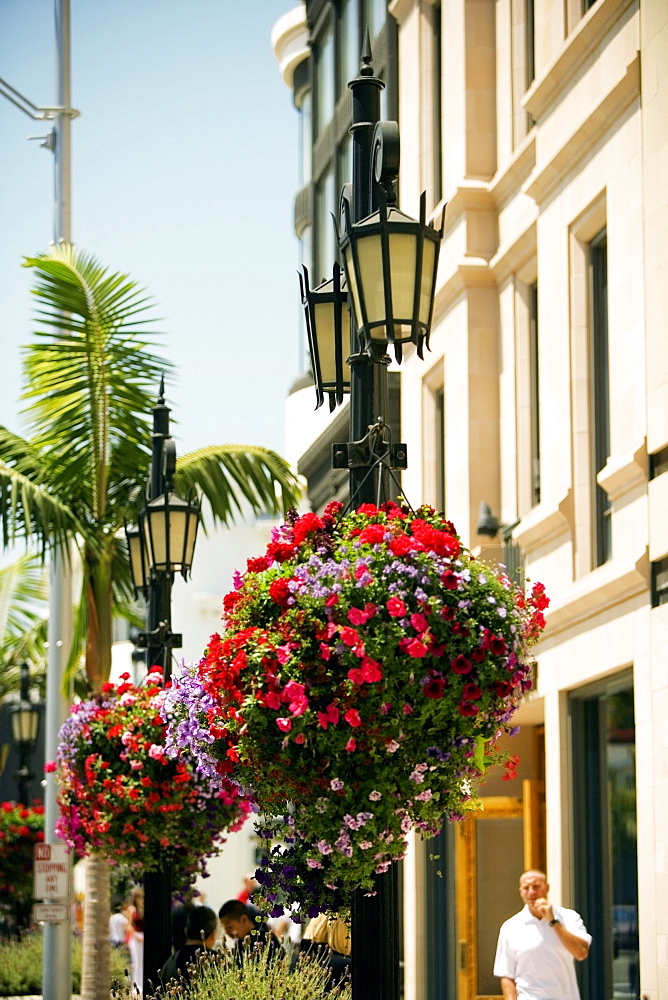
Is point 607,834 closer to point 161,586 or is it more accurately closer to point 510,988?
point 510,988

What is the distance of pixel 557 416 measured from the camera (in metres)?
15.2

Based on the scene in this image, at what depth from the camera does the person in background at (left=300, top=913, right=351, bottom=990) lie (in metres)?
10.3

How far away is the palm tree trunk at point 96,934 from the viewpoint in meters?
16.3

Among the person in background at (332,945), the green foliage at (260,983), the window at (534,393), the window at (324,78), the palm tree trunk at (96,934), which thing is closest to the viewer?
the green foliage at (260,983)

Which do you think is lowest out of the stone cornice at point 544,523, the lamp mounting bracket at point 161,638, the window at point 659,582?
the lamp mounting bracket at point 161,638

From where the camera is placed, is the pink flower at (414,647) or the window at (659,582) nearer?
the pink flower at (414,647)

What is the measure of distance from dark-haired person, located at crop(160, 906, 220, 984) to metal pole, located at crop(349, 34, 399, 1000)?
359 centimetres

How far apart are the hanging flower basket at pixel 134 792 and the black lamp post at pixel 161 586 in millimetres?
399

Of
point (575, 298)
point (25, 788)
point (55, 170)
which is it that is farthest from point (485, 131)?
point (25, 788)

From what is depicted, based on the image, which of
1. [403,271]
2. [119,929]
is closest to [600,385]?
[403,271]

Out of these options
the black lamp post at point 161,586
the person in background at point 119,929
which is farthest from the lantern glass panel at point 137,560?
the person in background at point 119,929

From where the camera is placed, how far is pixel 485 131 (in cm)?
1864

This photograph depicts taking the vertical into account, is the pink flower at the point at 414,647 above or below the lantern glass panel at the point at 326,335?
below

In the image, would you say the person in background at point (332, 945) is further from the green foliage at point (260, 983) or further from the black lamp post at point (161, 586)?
the black lamp post at point (161, 586)
